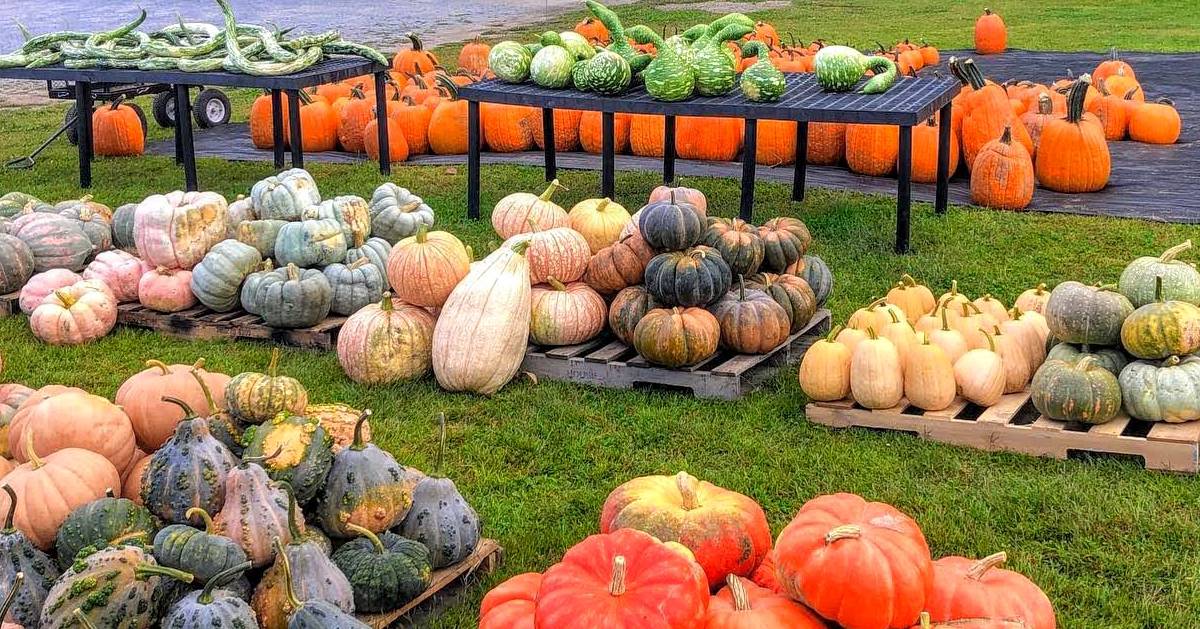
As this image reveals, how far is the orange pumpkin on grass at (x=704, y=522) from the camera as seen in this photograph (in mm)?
3154

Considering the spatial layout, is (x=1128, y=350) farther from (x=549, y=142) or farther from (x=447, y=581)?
(x=549, y=142)

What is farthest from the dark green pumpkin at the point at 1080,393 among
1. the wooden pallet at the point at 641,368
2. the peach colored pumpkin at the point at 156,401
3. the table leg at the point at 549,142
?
the table leg at the point at 549,142

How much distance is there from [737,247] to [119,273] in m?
3.43

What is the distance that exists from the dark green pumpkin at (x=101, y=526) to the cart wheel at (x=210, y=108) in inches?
397

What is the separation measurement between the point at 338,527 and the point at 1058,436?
2845 millimetres

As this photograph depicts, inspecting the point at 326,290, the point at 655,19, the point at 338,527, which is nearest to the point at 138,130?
the point at 326,290

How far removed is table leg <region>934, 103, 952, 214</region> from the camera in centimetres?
839

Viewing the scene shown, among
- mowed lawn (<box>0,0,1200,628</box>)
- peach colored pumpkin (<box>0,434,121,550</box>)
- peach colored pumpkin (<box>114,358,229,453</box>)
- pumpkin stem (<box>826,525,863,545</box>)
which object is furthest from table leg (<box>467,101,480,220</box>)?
pumpkin stem (<box>826,525,863,545</box>)

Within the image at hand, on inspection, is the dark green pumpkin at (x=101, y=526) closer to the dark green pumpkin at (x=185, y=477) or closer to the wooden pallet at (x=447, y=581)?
the dark green pumpkin at (x=185, y=477)

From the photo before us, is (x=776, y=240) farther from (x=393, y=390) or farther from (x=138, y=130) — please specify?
(x=138, y=130)

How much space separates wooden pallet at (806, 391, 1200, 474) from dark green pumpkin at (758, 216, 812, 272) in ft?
3.28

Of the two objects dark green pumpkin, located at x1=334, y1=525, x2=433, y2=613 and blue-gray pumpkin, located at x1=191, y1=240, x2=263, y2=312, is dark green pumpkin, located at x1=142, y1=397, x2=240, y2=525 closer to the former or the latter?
dark green pumpkin, located at x1=334, y1=525, x2=433, y2=613

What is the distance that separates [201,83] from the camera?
368 inches

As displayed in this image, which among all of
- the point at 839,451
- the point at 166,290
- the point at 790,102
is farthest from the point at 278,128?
the point at 839,451
